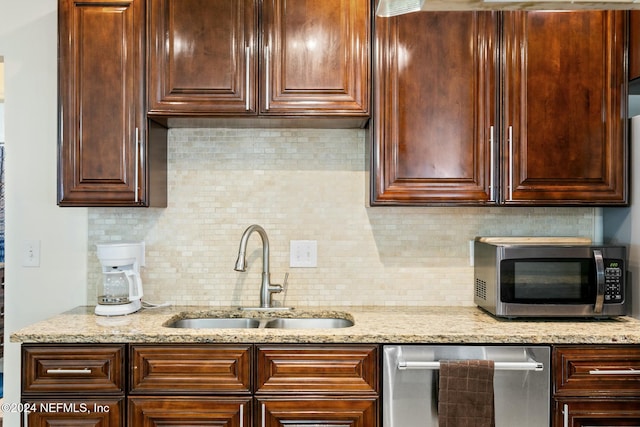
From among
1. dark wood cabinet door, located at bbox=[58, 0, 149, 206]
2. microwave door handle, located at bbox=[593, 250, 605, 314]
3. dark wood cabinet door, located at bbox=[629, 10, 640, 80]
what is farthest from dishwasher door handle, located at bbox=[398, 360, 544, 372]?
dark wood cabinet door, located at bbox=[58, 0, 149, 206]

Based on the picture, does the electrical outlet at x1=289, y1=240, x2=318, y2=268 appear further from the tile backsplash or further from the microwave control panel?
the microwave control panel

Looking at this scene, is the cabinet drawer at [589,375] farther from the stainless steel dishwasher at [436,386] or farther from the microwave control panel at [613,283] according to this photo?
the microwave control panel at [613,283]

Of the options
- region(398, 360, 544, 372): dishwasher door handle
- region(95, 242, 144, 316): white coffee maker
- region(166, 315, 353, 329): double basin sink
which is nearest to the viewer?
region(398, 360, 544, 372): dishwasher door handle

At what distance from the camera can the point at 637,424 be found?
1866 mm

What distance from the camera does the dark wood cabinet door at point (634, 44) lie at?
208 cm

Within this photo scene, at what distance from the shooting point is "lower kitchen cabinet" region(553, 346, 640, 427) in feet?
6.13

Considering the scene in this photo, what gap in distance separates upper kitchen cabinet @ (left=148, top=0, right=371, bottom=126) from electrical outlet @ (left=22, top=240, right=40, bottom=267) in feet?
2.95

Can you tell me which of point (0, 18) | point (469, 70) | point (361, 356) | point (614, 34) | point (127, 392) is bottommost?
point (127, 392)

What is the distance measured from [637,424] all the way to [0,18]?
312 cm

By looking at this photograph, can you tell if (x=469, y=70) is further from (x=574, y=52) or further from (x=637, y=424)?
(x=637, y=424)

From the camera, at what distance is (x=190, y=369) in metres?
1.86

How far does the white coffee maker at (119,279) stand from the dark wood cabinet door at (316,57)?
0.84 meters

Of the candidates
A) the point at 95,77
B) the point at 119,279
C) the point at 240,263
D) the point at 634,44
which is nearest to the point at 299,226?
the point at 240,263

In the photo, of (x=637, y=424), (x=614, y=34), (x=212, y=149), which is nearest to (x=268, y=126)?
(x=212, y=149)
